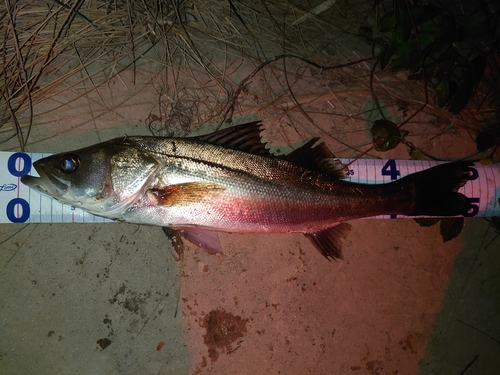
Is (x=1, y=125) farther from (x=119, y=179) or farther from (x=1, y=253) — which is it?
(x=119, y=179)

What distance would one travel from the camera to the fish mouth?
94.0 inches

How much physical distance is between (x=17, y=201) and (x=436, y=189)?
365 cm

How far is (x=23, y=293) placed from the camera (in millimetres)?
2953

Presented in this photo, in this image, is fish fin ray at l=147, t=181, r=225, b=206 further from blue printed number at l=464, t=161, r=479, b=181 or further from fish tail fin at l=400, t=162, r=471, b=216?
blue printed number at l=464, t=161, r=479, b=181

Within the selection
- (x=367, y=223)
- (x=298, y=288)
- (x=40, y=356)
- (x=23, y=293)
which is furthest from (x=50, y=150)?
(x=367, y=223)

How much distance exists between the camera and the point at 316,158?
2781 millimetres

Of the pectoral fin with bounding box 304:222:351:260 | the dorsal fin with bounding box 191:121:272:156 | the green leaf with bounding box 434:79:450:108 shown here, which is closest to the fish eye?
the dorsal fin with bounding box 191:121:272:156

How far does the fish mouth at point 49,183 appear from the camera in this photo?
94.0 inches

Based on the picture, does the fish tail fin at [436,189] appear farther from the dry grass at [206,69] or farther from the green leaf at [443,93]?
the green leaf at [443,93]

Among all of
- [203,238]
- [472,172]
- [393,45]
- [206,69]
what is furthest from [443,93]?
[203,238]

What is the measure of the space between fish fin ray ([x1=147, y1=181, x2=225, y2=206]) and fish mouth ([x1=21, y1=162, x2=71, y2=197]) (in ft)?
1.99

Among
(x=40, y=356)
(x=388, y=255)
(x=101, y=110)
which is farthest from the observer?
(x=388, y=255)

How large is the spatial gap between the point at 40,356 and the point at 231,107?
2.86m

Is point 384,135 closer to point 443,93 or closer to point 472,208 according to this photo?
point 443,93
